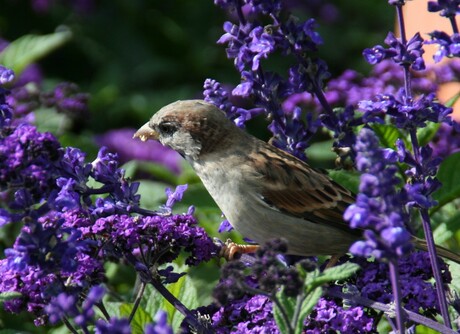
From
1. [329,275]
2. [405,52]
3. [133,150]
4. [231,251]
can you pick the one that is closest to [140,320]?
[231,251]

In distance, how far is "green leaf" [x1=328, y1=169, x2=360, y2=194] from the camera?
130 inches

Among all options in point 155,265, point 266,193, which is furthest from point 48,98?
point 155,265

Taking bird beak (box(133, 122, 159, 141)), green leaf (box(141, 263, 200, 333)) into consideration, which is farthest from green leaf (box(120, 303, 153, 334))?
bird beak (box(133, 122, 159, 141))

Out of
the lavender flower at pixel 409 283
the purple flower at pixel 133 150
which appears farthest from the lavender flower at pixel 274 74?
the purple flower at pixel 133 150

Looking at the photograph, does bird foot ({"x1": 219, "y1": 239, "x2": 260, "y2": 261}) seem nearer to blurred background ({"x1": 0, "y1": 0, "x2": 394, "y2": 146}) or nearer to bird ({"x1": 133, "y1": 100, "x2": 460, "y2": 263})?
bird ({"x1": 133, "y1": 100, "x2": 460, "y2": 263})

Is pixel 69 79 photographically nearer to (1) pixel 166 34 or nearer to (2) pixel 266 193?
(1) pixel 166 34

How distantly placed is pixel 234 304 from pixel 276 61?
18.7ft

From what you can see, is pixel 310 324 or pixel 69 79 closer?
pixel 310 324

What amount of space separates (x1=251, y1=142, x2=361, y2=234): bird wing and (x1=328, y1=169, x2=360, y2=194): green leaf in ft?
0.09

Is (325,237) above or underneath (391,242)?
above

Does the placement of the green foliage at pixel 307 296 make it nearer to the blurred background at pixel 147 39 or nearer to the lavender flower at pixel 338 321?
the lavender flower at pixel 338 321

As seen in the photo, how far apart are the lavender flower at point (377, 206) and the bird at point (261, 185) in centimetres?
138

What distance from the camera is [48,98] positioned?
15.6ft

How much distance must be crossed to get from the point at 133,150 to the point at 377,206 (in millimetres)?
4525
